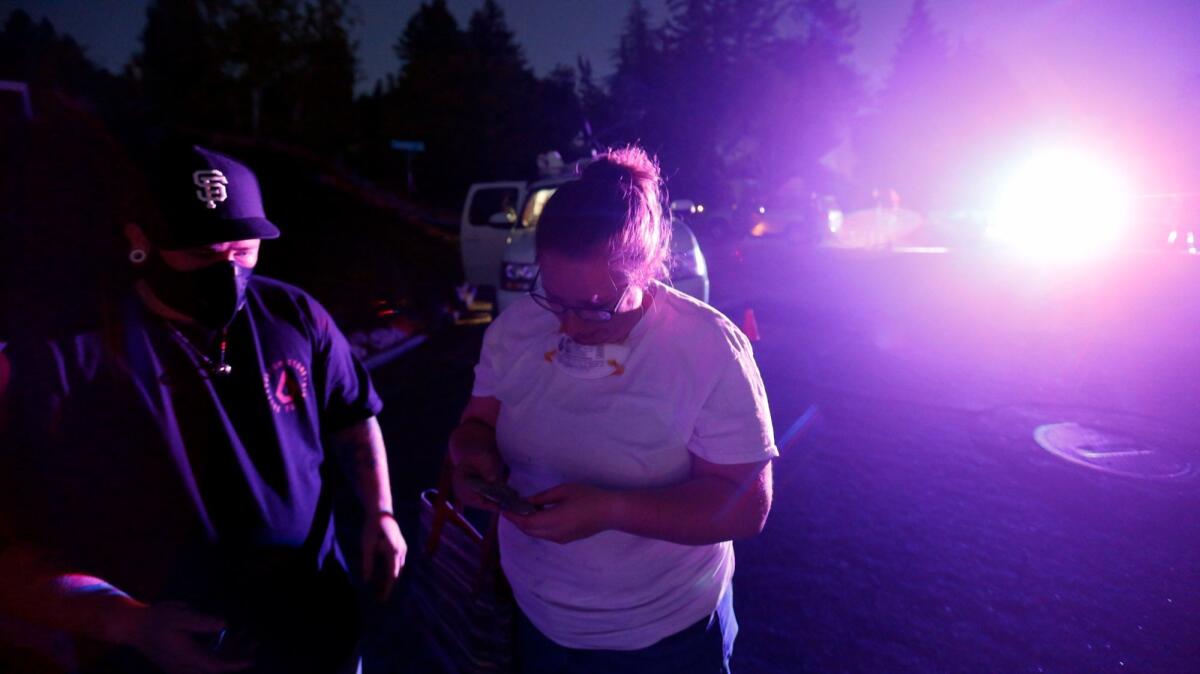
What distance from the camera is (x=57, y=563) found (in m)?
1.41

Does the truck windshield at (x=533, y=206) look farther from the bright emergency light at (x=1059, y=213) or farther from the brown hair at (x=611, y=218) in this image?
the bright emergency light at (x=1059, y=213)

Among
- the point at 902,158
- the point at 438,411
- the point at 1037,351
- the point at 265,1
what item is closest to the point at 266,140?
the point at 265,1

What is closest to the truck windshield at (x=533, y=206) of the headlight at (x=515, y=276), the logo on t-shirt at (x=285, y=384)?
the headlight at (x=515, y=276)

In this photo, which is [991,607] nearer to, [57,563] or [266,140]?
[57,563]

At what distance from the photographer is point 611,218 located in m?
1.46

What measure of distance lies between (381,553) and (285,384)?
0.61 meters

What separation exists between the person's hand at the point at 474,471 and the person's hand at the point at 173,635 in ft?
1.80

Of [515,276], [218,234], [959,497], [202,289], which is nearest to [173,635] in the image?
[202,289]

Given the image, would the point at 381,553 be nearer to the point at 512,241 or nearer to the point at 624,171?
the point at 624,171

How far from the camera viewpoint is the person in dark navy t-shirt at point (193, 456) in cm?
141

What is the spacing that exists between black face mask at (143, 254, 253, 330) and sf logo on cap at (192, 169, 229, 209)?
16 cm

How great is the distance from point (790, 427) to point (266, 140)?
115ft

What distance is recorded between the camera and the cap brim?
1.68 meters

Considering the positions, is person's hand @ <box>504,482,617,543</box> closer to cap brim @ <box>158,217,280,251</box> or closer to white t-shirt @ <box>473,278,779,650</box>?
white t-shirt @ <box>473,278,779,650</box>
